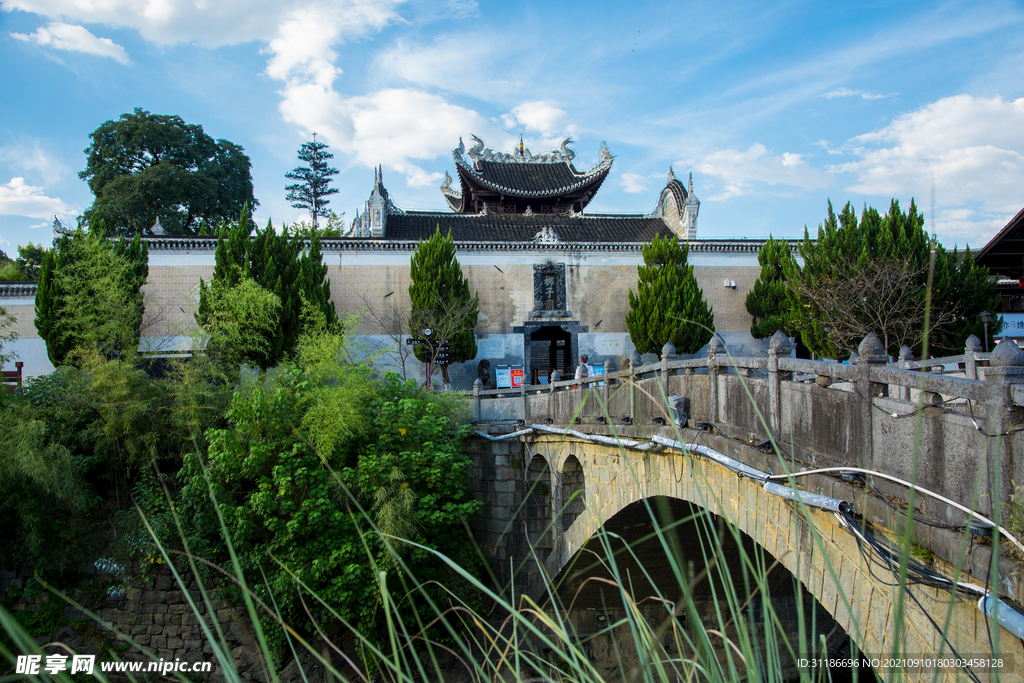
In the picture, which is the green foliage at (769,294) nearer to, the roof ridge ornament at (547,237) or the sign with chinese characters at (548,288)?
the sign with chinese characters at (548,288)

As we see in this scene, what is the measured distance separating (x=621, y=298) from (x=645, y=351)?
199 centimetres

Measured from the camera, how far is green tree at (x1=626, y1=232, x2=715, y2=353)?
16.3m

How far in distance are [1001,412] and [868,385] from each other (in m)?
0.86

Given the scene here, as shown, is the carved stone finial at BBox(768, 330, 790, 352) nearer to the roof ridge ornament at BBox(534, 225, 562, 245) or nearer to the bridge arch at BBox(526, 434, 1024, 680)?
the bridge arch at BBox(526, 434, 1024, 680)

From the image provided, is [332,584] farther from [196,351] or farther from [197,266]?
[197,266]

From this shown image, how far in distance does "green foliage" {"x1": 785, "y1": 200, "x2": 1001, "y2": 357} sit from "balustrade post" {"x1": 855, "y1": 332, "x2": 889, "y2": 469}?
31.4 ft

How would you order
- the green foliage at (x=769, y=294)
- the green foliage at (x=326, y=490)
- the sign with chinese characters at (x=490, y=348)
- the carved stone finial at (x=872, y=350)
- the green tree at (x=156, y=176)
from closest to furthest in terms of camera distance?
1. the carved stone finial at (x=872, y=350)
2. the green foliage at (x=326, y=490)
3. the green foliage at (x=769, y=294)
4. the sign with chinese characters at (x=490, y=348)
5. the green tree at (x=156, y=176)

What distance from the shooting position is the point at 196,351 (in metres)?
12.4

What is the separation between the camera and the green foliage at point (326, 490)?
9023 millimetres

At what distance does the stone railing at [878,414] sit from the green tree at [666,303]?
10129 millimetres

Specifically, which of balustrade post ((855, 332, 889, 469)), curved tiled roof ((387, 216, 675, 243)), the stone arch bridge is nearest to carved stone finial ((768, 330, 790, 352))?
the stone arch bridge

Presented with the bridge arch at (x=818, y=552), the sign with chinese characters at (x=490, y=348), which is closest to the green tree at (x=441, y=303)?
the sign with chinese characters at (x=490, y=348)

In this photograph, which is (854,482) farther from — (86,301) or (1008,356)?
(86,301)

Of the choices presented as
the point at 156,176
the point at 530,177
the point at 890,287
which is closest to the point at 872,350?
the point at 890,287
